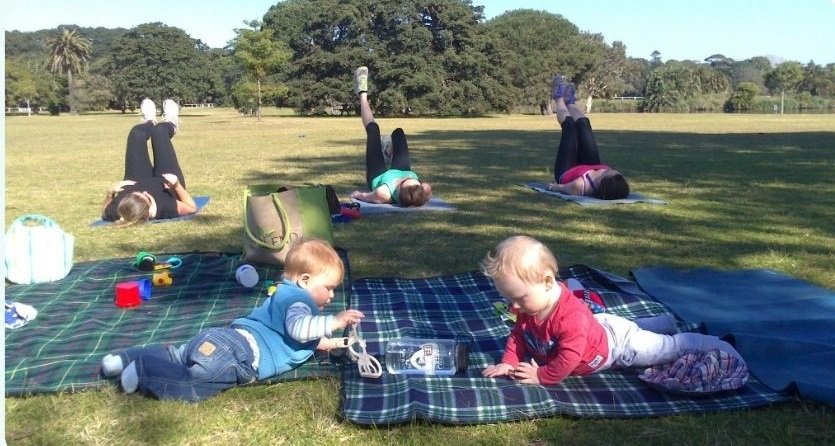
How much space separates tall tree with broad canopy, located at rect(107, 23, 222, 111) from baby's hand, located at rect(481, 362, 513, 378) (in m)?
71.6

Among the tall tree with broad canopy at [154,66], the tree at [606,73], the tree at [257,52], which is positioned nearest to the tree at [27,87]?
the tall tree with broad canopy at [154,66]

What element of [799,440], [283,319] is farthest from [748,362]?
[283,319]

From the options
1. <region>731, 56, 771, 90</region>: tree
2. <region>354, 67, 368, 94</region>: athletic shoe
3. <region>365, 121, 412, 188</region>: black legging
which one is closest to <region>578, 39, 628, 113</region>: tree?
<region>731, 56, 771, 90</region>: tree

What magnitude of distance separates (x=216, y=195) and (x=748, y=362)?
8.03 m

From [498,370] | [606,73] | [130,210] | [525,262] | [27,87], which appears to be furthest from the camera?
[606,73]

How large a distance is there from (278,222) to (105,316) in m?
1.62

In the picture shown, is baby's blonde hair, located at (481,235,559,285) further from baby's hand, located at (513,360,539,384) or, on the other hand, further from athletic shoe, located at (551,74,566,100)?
athletic shoe, located at (551,74,566,100)

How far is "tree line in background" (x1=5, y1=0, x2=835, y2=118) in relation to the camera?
49062mm

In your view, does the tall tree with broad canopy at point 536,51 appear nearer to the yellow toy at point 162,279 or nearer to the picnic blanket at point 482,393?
the yellow toy at point 162,279

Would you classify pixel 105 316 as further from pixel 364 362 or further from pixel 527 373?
pixel 527 373

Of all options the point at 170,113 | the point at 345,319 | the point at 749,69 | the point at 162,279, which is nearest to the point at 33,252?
the point at 162,279

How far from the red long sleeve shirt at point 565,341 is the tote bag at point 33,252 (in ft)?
11.7

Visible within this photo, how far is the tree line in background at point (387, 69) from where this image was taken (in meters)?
A: 49.1

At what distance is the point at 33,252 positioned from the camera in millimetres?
5316
